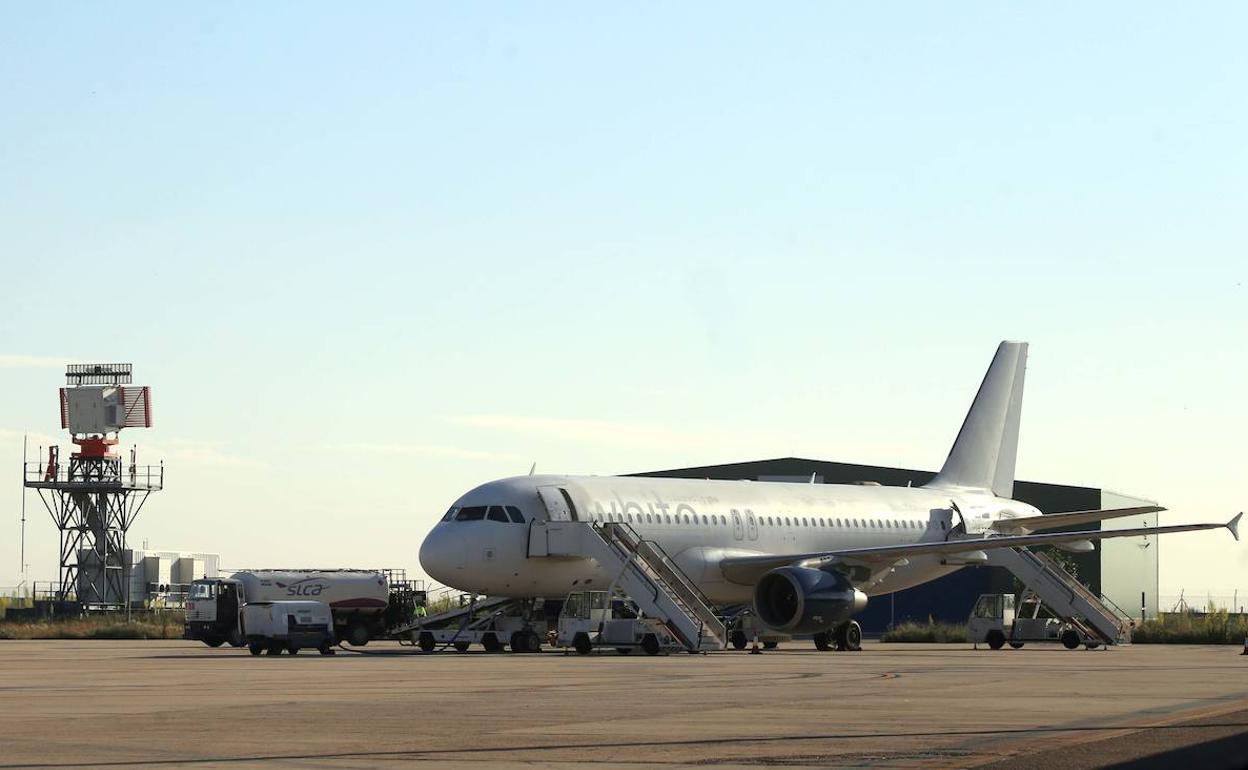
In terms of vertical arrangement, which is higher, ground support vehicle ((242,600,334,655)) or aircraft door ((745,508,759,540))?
Result: aircraft door ((745,508,759,540))

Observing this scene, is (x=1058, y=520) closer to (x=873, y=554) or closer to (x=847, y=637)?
(x=873, y=554)

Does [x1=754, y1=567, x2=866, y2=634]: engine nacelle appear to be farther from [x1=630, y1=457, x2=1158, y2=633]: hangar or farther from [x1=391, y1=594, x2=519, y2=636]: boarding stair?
[x1=630, y1=457, x2=1158, y2=633]: hangar

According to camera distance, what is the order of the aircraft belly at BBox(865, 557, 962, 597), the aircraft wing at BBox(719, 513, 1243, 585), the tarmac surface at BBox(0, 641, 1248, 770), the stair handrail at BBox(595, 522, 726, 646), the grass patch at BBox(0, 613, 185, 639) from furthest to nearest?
the grass patch at BBox(0, 613, 185, 639) → the aircraft belly at BBox(865, 557, 962, 597) → the aircraft wing at BBox(719, 513, 1243, 585) → the stair handrail at BBox(595, 522, 726, 646) → the tarmac surface at BBox(0, 641, 1248, 770)

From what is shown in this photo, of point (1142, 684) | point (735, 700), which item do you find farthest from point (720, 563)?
point (735, 700)

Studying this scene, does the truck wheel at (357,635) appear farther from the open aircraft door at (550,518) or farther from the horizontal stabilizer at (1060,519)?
the horizontal stabilizer at (1060,519)

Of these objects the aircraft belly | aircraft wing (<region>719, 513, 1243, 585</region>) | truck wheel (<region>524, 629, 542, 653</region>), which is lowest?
truck wheel (<region>524, 629, 542, 653</region>)

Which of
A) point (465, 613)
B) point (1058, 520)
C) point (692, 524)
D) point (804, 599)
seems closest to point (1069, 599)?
point (1058, 520)

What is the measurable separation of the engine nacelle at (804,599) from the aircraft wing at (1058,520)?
8.75 meters

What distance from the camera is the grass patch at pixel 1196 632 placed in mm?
62125

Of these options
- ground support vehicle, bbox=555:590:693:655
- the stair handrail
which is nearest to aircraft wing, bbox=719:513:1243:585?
the stair handrail

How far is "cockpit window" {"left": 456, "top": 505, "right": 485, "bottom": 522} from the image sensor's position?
45.5m

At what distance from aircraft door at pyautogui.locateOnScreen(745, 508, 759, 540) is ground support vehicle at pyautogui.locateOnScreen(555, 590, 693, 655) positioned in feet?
20.9

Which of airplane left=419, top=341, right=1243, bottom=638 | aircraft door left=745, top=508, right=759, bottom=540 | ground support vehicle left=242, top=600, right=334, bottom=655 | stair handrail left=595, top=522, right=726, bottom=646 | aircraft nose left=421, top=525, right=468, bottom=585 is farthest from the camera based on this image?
aircraft door left=745, top=508, right=759, bottom=540

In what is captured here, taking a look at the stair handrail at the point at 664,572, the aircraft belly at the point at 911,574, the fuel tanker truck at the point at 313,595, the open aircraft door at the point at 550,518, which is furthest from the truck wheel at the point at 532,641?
the aircraft belly at the point at 911,574
